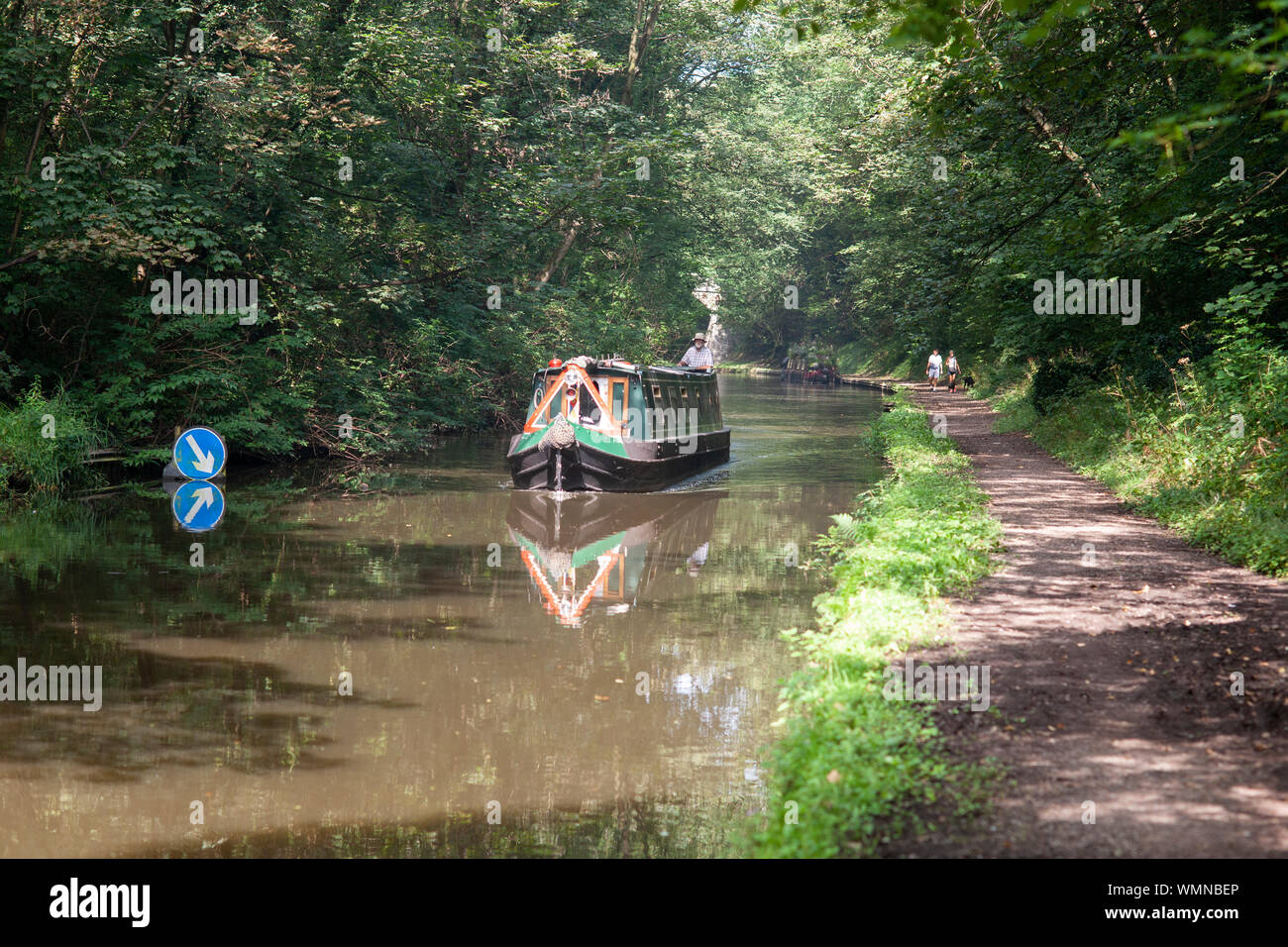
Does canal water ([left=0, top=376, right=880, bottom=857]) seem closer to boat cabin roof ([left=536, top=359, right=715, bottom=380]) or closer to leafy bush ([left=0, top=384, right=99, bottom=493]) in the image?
leafy bush ([left=0, top=384, right=99, bottom=493])

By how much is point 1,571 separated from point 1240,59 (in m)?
11.3

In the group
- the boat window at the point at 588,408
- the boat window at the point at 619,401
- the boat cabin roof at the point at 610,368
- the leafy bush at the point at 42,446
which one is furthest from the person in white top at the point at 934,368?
the leafy bush at the point at 42,446

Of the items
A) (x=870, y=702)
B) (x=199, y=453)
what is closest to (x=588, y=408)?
(x=199, y=453)

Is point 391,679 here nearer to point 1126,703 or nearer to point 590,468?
point 1126,703

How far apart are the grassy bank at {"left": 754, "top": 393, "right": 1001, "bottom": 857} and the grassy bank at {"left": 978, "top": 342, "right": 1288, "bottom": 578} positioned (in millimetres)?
2103

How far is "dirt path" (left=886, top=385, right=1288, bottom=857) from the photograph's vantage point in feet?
13.9

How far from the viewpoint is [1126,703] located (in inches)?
226

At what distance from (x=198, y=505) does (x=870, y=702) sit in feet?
40.7

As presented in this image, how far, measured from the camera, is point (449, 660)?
8.41 metres

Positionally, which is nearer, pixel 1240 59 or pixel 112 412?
pixel 1240 59

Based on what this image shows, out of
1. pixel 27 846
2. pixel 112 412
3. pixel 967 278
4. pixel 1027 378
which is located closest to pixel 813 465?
pixel 967 278

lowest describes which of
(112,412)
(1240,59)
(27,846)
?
(27,846)

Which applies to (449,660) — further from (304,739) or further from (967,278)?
(967,278)

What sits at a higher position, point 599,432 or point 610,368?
point 610,368
